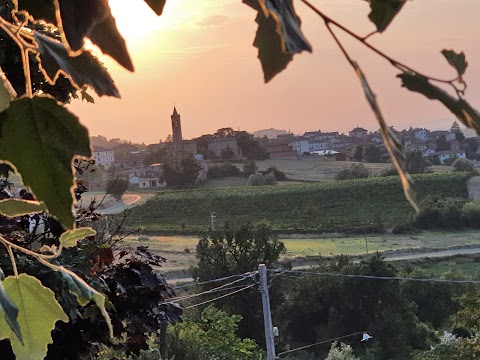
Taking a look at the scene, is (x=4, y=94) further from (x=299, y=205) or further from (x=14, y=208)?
(x=299, y=205)

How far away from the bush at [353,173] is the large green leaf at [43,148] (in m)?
13.4

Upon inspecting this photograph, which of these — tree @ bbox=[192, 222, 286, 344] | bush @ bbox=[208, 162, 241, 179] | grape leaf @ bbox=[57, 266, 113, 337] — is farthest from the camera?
bush @ bbox=[208, 162, 241, 179]

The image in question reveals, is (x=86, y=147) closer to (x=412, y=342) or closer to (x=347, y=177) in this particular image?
(x=412, y=342)

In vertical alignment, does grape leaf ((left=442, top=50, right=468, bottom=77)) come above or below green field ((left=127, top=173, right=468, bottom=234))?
above

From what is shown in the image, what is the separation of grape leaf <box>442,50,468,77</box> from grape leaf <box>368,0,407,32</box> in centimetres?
2

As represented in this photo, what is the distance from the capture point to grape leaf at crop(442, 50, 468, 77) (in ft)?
0.47

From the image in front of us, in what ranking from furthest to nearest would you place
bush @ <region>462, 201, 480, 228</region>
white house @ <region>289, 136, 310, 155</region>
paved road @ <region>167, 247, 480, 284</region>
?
white house @ <region>289, 136, 310, 155</region>
bush @ <region>462, 201, 480, 228</region>
paved road @ <region>167, 247, 480, 284</region>

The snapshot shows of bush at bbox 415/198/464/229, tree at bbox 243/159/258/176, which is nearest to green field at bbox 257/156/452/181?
tree at bbox 243/159/258/176

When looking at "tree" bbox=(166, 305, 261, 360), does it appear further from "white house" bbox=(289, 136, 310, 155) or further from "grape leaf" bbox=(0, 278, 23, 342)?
"white house" bbox=(289, 136, 310, 155)

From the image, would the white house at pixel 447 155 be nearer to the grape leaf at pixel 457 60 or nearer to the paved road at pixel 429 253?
the paved road at pixel 429 253

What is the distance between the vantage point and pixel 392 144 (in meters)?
0.12

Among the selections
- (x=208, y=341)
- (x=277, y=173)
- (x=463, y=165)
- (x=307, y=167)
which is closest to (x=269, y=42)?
(x=208, y=341)

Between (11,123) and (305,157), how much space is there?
14.6m

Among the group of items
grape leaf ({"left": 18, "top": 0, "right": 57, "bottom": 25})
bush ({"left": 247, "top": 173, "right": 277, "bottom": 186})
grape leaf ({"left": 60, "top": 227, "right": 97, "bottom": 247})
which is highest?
grape leaf ({"left": 18, "top": 0, "right": 57, "bottom": 25})
